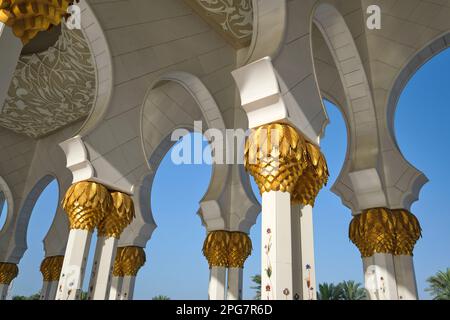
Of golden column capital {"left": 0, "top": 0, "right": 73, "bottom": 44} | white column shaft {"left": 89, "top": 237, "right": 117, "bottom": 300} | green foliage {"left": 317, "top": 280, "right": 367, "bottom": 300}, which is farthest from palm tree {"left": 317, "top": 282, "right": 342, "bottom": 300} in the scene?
golden column capital {"left": 0, "top": 0, "right": 73, "bottom": 44}

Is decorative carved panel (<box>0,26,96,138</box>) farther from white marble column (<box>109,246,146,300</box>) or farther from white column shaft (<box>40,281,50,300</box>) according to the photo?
white column shaft (<box>40,281,50,300</box>)

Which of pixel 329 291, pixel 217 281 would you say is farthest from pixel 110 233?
pixel 329 291

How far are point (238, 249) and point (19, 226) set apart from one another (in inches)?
257

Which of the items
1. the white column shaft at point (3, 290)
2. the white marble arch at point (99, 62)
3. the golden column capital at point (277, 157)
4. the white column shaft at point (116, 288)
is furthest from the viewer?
the white column shaft at point (3, 290)

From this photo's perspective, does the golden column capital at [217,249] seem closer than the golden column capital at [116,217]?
No

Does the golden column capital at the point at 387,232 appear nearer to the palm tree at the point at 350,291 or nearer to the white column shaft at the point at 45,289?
the white column shaft at the point at 45,289

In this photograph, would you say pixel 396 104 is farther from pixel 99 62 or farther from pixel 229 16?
pixel 99 62

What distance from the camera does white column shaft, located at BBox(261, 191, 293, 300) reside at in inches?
107

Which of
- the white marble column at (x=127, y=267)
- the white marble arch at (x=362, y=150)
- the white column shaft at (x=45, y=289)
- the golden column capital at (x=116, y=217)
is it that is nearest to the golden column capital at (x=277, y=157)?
the white marble arch at (x=362, y=150)

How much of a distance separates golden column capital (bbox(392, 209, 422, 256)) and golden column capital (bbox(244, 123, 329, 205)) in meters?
2.45

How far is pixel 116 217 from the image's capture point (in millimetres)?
4848

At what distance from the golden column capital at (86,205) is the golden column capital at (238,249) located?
96.0 inches

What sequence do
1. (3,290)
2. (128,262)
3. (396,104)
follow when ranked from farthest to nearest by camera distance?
1. (3,290)
2. (128,262)
3. (396,104)

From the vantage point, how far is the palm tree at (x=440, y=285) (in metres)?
21.4
